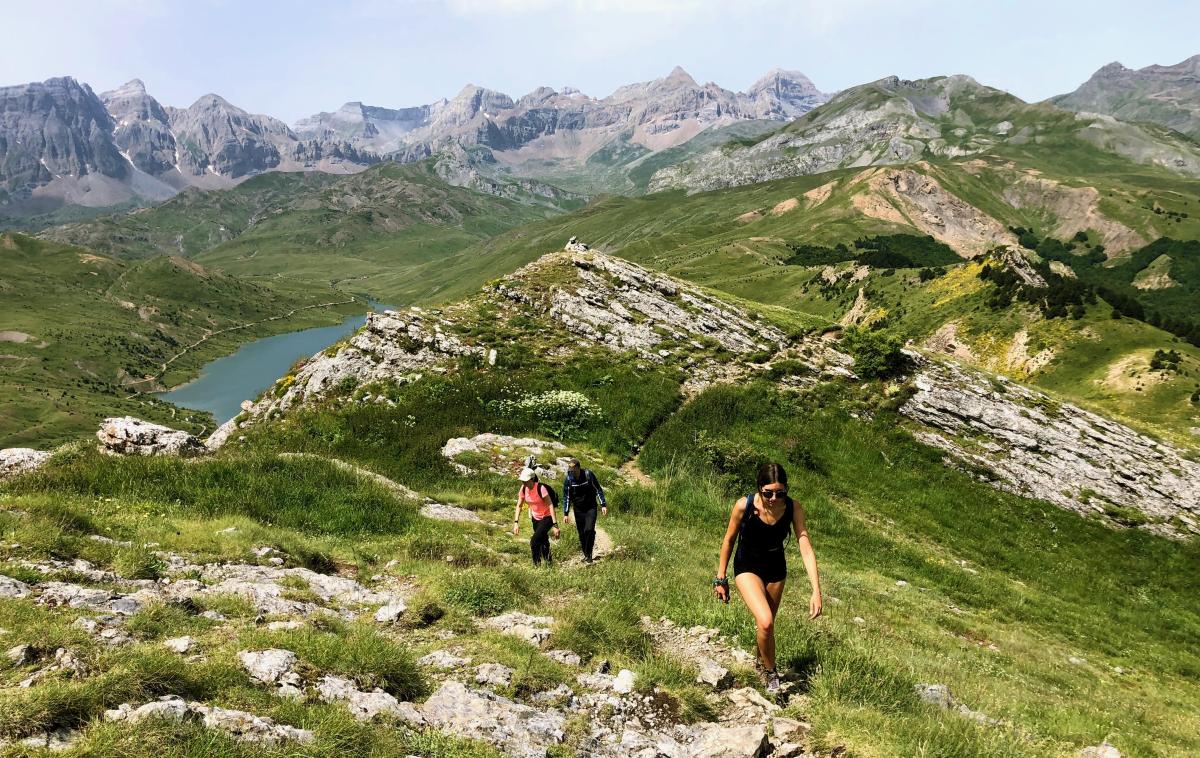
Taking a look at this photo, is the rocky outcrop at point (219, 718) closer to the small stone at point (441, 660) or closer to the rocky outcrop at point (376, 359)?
the small stone at point (441, 660)

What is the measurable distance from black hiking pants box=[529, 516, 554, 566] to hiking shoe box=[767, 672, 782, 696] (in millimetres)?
7016

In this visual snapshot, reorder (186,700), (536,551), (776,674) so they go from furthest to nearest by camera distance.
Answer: (536,551), (776,674), (186,700)

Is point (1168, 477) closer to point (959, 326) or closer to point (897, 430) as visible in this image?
point (897, 430)

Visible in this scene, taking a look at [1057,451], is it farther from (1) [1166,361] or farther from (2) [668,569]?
(1) [1166,361]

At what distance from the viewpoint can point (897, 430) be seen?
28.8 metres

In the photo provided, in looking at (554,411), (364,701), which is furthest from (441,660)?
(554,411)

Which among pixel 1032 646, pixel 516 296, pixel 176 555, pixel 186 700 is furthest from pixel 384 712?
pixel 516 296

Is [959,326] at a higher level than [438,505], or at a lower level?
higher

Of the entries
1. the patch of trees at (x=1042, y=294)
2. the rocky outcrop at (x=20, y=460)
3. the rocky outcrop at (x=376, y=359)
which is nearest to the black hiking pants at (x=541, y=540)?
the rocky outcrop at (x=20, y=460)

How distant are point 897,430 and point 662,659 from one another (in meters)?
25.2

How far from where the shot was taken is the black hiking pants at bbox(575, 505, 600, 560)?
14594 millimetres

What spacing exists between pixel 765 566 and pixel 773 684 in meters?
1.63

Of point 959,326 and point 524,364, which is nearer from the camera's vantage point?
point 524,364

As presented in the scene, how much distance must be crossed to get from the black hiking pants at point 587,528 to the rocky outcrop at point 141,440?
13.7m
